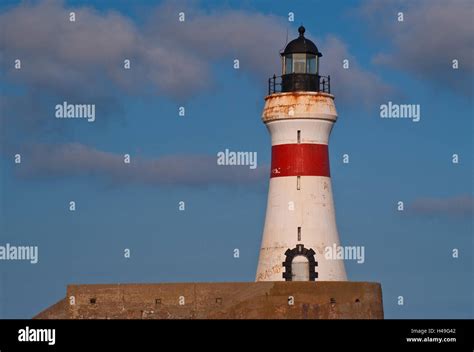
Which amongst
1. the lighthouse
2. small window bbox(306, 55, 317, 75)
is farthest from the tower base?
small window bbox(306, 55, 317, 75)

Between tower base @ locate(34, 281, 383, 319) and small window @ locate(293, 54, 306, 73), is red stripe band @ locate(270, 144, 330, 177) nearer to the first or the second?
small window @ locate(293, 54, 306, 73)

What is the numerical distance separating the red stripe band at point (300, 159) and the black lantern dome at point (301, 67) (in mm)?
1504

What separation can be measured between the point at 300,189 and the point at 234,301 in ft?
15.0

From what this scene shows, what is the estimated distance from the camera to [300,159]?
63.6 metres

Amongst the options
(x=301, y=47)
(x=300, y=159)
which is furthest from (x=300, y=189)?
(x=301, y=47)

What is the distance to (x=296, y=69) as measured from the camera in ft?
212

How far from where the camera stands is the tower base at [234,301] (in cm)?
6012

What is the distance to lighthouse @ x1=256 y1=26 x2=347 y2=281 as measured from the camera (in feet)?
209

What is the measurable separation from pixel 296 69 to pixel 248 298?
23.2 ft

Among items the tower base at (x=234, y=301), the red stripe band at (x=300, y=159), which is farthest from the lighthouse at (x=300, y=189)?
the tower base at (x=234, y=301)

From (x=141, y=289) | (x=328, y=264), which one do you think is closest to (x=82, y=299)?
(x=141, y=289)

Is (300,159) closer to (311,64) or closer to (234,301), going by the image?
(311,64)
